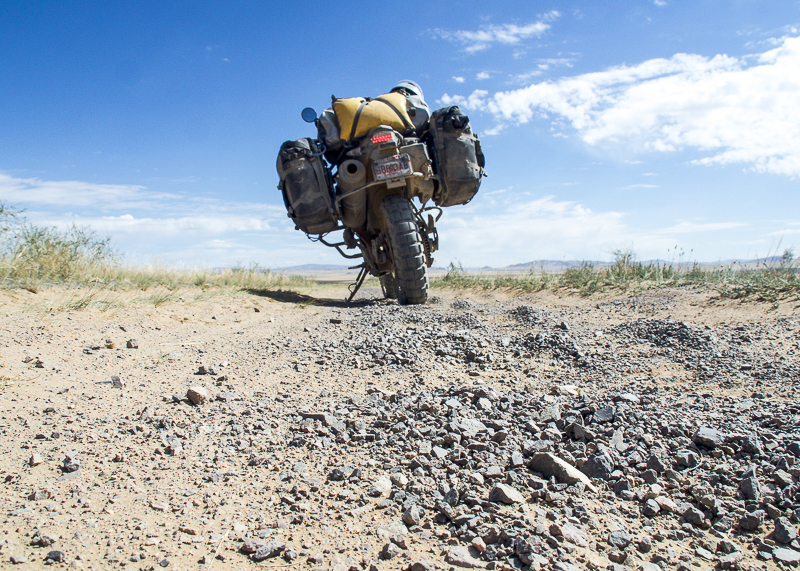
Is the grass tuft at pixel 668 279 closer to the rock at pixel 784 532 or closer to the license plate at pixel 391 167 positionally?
the license plate at pixel 391 167

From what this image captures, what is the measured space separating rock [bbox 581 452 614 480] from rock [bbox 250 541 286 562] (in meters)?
1.10

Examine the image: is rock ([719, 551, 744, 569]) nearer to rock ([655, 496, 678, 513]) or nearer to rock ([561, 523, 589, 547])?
rock ([655, 496, 678, 513])

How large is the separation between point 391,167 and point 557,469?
5.48 m

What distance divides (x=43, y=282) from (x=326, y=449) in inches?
195

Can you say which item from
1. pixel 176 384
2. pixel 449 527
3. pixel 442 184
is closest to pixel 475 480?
pixel 449 527

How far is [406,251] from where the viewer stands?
6.29 meters

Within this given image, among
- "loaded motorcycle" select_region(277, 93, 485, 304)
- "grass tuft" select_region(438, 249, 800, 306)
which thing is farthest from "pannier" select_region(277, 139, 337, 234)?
"grass tuft" select_region(438, 249, 800, 306)

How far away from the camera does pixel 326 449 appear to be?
193 centimetres

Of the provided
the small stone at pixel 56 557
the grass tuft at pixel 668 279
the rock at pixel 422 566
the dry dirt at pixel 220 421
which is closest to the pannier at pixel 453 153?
the grass tuft at pixel 668 279

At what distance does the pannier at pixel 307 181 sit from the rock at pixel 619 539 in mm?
6363

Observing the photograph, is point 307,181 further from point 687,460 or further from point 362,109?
point 687,460

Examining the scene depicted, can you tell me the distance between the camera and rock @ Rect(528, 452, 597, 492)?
159 cm

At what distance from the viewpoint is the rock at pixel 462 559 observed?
1.25 metres

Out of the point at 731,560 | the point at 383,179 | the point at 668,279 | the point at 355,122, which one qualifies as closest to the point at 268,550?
the point at 731,560
